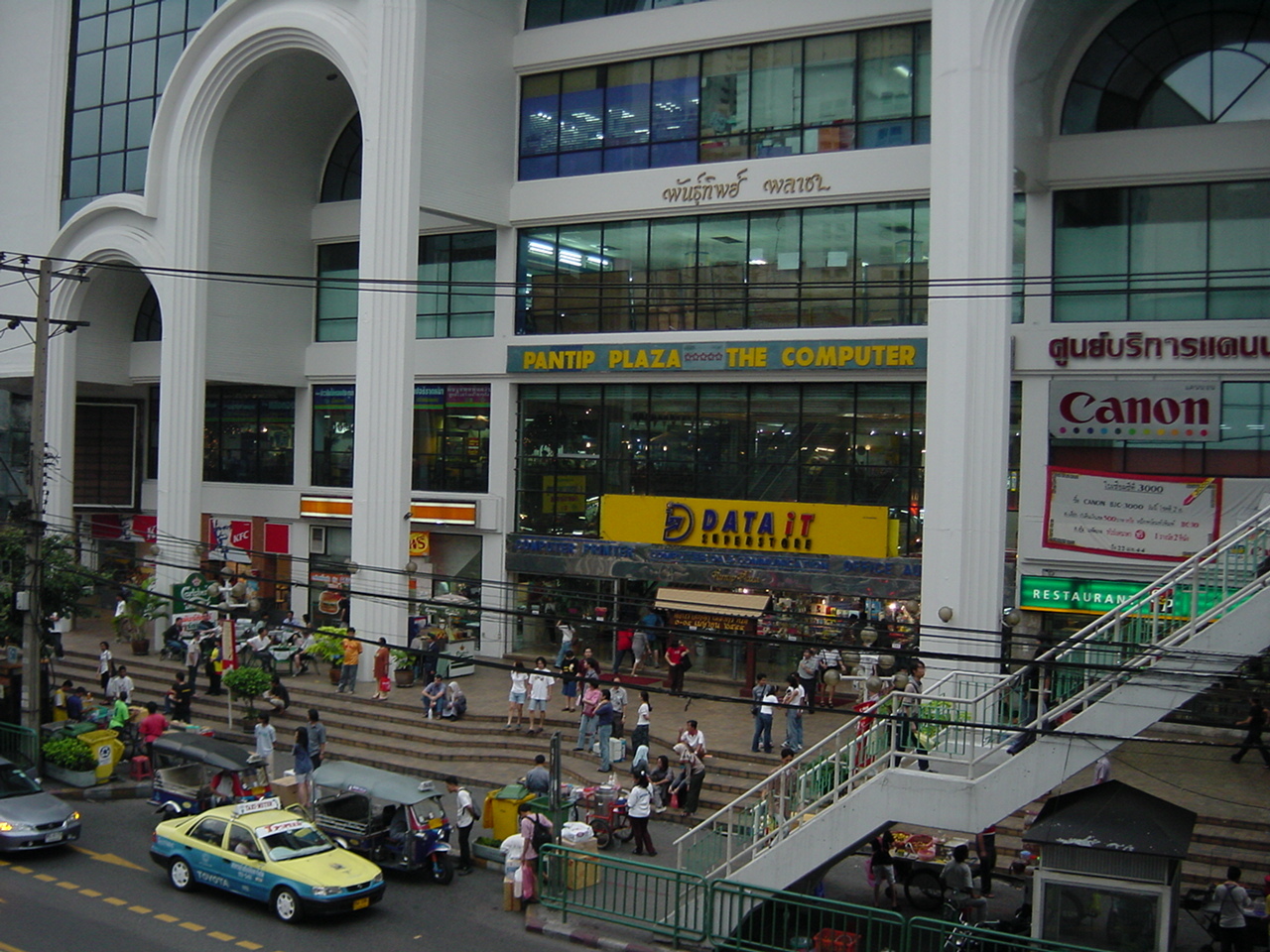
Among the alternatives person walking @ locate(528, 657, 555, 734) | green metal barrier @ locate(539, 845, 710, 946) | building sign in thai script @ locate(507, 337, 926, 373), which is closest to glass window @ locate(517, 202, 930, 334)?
building sign in thai script @ locate(507, 337, 926, 373)

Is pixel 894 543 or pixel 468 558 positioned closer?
pixel 894 543

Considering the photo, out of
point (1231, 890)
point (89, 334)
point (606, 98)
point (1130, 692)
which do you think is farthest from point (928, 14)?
point (89, 334)

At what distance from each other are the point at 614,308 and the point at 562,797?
14183mm

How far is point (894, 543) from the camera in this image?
26562mm

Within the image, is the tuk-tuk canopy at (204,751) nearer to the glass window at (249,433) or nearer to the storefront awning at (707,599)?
the storefront awning at (707,599)

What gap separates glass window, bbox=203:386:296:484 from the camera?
36.2 meters

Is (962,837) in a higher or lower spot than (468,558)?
lower

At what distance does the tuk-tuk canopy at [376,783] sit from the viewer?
1777 centimetres

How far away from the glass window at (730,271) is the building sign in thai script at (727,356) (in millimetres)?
766

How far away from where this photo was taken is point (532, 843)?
17.2 m

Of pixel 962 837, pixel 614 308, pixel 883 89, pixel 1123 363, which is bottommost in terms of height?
pixel 962 837

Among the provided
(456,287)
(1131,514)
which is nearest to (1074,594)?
(1131,514)

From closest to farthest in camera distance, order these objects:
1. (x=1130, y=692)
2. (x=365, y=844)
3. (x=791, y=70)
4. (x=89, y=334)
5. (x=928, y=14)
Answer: (x=1130, y=692), (x=365, y=844), (x=928, y=14), (x=791, y=70), (x=89, y=334)

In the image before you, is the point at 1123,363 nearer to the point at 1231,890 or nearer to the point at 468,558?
the point at 1231,890
